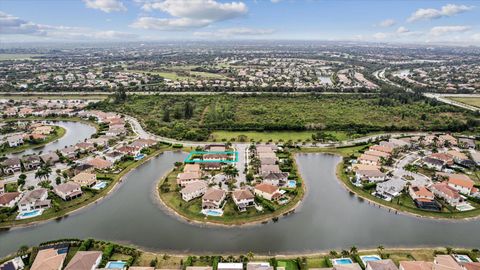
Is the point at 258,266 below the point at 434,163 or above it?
below

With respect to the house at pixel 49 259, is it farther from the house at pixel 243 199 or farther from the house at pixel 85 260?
the house at pixel 243 199

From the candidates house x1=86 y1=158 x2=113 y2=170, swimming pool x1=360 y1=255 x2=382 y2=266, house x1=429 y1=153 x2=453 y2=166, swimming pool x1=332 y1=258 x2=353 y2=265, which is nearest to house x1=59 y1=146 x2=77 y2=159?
house x1=86 y1=158 x2=113 y2=170

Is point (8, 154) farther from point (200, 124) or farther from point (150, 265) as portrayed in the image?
point (150, 265)

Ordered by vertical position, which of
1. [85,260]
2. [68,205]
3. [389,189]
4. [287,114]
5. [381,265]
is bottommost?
[68,205]

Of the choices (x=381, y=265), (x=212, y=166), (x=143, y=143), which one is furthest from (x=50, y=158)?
(x=381, y=265)

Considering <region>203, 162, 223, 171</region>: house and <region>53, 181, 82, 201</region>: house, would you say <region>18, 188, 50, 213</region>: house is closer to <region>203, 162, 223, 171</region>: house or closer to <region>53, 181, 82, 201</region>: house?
<region>53, 181, 82, 201</region>: house

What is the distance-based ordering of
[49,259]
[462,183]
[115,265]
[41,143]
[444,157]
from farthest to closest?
1. [41,143]
2. [444,157]
3. [462,183]
4. [115,265]
5. [49,259]

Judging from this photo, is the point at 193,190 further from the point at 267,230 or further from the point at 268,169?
the point at 268,169
